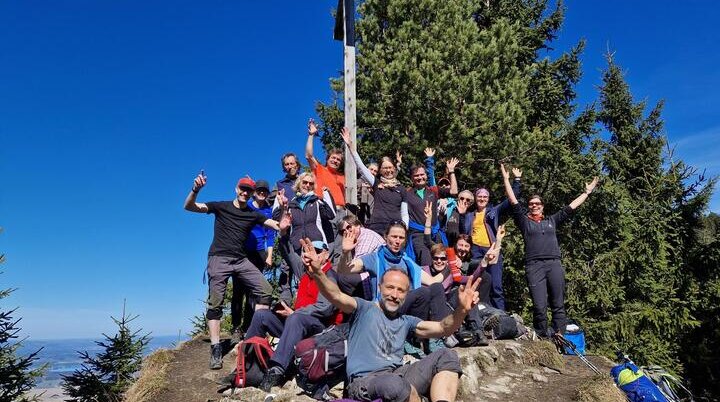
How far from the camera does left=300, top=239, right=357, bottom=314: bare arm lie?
348cm

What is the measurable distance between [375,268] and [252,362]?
5.39 feet

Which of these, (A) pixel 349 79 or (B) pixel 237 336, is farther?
(A) pixel 349 79

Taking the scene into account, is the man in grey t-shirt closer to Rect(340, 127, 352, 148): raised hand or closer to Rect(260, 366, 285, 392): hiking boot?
Rect(260, 366, 285, 392): hiking boot

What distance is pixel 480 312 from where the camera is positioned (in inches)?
271

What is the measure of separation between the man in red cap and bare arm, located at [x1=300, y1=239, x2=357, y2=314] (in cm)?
228

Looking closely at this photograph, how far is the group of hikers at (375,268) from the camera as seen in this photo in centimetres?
394

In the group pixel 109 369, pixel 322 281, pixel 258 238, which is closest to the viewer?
pixel 322 281

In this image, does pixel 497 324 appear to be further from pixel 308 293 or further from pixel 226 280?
pixel 226 280

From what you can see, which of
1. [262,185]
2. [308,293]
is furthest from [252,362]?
[262,185]

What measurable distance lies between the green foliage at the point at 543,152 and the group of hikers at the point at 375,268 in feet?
9.68

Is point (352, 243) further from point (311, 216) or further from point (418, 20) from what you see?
point (418, 20)

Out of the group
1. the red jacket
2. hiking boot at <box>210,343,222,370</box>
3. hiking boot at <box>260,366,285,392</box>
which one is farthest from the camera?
hiking boot at <box>210,343,222,370</box>

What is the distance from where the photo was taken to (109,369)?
1012 cm

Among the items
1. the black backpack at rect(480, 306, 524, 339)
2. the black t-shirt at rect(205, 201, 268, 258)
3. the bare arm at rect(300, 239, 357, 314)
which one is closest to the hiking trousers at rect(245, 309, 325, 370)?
the bare arm at rect(300, 239, 357, 314)
